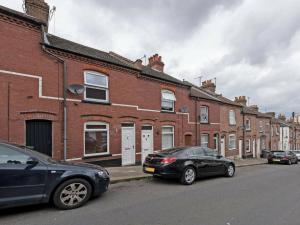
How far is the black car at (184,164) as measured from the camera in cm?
837

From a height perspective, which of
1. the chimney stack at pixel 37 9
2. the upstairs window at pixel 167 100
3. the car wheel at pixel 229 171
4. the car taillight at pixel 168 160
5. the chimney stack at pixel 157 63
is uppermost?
the chimney stack at pixel 37 9

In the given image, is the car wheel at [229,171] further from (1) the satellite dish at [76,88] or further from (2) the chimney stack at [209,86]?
(2) the chimney stack at [209,86]

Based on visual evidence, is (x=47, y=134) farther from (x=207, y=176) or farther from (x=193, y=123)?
(x=193, y=123)

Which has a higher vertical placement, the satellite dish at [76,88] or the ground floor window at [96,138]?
the satellite dish at [76,88]

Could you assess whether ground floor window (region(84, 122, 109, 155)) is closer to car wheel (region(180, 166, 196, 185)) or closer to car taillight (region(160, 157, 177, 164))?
car taillight (region(160, 157, 177, 164))

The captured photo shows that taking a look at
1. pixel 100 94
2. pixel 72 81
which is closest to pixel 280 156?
pixel 100 94

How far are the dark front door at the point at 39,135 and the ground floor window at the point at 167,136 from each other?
7.82 m

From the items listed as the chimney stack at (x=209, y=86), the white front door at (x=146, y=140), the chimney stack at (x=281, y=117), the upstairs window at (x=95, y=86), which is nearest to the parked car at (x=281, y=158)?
the chimney stack at (x=209, y=86)

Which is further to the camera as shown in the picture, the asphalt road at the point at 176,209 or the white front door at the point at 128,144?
the white front door at the point at 128,144

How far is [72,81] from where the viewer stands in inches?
427

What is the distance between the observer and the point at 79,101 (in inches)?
431

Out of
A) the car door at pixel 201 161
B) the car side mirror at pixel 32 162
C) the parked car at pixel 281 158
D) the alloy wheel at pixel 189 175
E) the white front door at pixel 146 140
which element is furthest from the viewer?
the parked car at pixel 281 158

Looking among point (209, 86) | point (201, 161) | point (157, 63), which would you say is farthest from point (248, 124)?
point (201, 161)

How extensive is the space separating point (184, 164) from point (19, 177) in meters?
5.51
